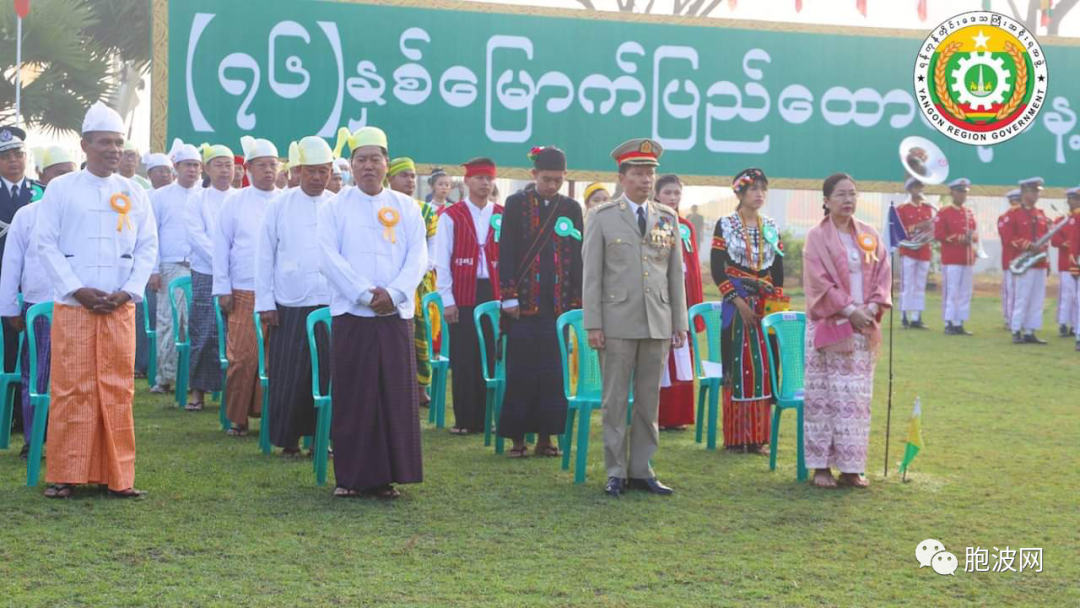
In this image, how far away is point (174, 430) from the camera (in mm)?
8641

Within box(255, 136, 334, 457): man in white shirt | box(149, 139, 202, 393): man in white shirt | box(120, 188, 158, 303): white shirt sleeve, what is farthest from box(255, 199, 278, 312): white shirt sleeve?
box(149, 139, 202, 393): man in white shirt

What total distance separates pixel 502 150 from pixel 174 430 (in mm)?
6658

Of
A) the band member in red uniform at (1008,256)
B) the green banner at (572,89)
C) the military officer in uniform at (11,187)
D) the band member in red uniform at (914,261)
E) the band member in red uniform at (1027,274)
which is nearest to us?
the military officer in uniform at (11,187)

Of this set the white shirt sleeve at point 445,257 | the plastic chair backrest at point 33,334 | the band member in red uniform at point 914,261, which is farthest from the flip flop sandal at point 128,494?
the band member in red uniform at point 914,261

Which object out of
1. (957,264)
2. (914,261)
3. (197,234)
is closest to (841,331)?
(197,234)

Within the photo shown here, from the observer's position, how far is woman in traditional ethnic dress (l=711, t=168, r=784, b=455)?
7.97 meters

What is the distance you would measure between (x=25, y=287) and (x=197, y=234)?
1998 mm

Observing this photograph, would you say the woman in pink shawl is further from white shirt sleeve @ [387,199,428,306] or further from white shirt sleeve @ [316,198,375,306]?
white shirt sleeve @ [316,198,375,306]

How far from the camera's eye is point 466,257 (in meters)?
8.88

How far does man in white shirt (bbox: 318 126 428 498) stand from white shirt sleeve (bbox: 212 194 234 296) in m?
2.19

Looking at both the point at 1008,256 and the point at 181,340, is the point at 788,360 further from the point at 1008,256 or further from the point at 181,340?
the point at 1008,256

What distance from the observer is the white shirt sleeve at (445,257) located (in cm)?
880

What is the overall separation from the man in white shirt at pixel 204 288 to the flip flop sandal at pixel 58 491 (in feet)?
9.86

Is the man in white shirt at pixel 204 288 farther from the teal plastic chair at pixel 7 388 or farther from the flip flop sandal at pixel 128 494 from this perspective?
the flip flop sandal at pixel 128 494
